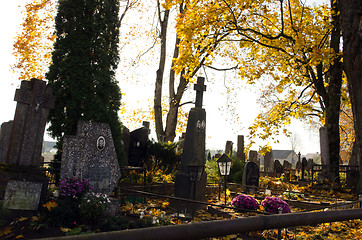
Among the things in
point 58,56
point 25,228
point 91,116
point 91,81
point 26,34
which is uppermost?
point 26,34

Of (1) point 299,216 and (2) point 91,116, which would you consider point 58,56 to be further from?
(1) point 299,216

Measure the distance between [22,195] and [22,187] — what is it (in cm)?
17

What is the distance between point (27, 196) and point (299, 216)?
6429 mm

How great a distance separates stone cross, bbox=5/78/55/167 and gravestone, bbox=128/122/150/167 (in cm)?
667

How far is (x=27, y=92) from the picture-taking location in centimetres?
756

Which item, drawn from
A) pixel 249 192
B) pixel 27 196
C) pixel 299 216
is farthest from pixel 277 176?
pixel 299 216

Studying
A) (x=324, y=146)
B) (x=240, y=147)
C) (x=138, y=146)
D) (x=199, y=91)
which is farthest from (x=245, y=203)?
(x=240, y=147)

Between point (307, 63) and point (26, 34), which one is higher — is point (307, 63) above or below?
below

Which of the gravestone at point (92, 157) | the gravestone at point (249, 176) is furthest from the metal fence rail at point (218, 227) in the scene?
the gravestone at point (249, 176)

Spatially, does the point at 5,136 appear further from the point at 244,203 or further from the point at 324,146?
the point at 324,146

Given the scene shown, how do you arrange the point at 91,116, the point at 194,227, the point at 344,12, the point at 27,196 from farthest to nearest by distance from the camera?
the point at 91,116 → the point at 344,12 → the point at 27,196 → the point at 194,227

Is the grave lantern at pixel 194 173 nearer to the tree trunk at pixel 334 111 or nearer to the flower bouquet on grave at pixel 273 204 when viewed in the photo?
the flower bouquet on grave at pixel 273 204

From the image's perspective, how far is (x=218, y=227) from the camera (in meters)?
1.29

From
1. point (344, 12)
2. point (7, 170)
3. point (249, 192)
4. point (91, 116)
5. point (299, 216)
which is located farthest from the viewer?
point (249, 192)
